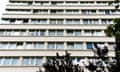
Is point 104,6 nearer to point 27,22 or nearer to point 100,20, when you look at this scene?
point 100,20

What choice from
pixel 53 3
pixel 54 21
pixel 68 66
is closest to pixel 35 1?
pixel 53 3

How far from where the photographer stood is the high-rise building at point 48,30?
1263 inches

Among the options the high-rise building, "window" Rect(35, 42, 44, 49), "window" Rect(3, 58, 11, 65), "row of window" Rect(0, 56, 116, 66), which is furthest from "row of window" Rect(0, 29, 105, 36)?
"window" Rect(3, 58, 11, 65)

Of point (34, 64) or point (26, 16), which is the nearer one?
point (34, 64)

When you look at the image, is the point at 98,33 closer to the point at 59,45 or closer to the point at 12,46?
the point at 59,45

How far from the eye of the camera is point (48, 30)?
35531 millimetres

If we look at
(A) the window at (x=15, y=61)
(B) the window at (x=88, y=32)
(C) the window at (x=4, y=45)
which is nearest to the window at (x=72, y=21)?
Answer: (B) the window at (x=88, y=32)

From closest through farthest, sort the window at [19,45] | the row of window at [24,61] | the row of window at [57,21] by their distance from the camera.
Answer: the row of window at [24,61]
the window at [19,45]
the row of window at [57,21]

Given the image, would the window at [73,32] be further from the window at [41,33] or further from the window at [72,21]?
the window at [41,33]

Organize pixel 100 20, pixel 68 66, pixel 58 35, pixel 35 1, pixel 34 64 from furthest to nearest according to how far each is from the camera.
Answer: pixel 35 1 → pixel 100 20 → pixel 58 35 → pixel 34 64 → pixel 68 66

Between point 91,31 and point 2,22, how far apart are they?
14292 millimetres

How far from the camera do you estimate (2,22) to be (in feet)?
121

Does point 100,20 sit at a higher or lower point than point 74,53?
higher

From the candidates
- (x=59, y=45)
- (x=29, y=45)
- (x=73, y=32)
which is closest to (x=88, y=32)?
(x=73, y=32)
